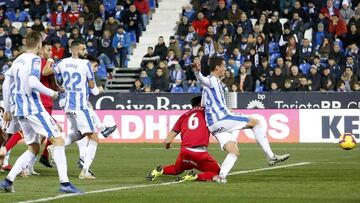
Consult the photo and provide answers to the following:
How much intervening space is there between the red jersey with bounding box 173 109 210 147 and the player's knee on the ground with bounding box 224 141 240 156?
0.37 metres

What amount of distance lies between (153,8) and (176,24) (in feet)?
4.53

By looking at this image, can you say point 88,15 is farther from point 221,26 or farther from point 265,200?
point 265,200

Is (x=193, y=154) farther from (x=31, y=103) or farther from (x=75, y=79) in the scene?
(x=31, y=103)

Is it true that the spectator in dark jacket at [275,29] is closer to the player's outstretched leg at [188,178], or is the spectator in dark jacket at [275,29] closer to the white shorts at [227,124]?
the white shorts at [227,124]

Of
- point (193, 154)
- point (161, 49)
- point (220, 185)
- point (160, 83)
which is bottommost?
point (220, 185)

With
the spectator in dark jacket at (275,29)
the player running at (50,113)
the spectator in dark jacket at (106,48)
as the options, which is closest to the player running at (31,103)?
the player running at (50,113)

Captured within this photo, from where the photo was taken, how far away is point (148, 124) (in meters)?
30.1

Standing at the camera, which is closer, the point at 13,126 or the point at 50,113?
the point at 13,126

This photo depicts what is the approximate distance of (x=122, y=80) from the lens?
35594mm

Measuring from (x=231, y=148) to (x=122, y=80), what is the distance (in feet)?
66.9

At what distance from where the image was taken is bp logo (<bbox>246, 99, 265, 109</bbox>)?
100 ft

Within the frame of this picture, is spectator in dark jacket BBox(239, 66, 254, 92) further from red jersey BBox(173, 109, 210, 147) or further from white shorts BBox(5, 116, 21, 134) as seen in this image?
red jersey BBox(173, 109, 210, 147)

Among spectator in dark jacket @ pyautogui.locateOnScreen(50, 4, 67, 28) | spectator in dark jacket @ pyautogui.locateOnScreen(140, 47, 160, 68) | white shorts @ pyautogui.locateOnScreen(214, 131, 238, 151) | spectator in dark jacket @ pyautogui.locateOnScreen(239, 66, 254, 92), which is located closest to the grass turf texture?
white shorts @ pyautogui.locateOnScreen(214, 131, 238, 151)

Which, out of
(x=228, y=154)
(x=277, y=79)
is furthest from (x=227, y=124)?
(x=277, y=79)
